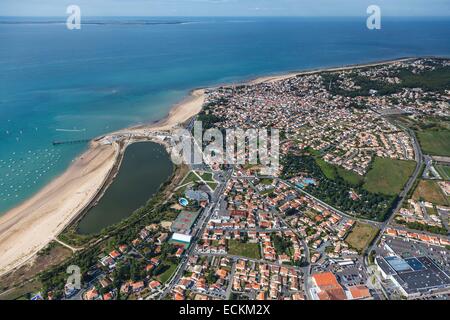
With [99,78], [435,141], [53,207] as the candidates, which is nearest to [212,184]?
[53,207]

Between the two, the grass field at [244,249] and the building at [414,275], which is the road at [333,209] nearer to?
the building at [414,275]

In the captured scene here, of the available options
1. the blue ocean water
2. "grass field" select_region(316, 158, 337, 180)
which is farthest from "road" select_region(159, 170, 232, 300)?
the blue ocean water

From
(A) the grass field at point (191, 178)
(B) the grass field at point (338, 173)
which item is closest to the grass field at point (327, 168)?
(B) the grass field at point (338, 173)

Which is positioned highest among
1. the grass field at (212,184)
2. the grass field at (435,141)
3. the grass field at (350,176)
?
the grass field at (435,141)

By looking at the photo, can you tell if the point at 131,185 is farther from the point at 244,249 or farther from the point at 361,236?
the point at 361,236
